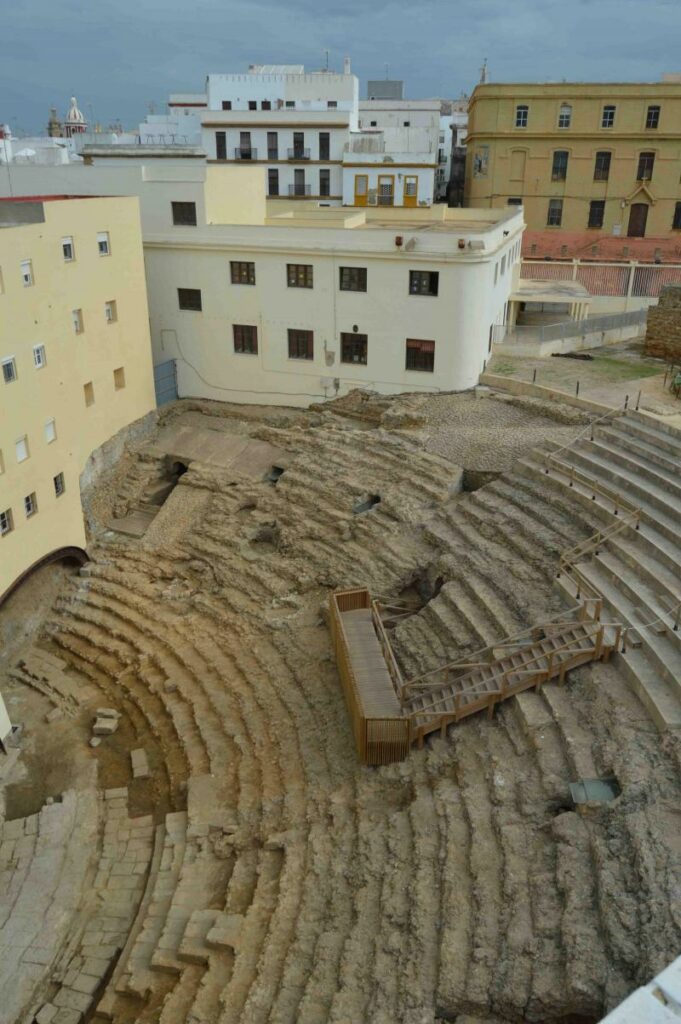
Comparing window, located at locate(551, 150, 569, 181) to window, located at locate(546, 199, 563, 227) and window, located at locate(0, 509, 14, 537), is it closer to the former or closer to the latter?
window, located at locate(546, 199, 563, 227)

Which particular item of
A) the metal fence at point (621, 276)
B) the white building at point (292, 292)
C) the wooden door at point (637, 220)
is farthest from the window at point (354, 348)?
the wooden door at point (637, 220)

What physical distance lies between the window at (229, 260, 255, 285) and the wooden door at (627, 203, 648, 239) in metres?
27.4

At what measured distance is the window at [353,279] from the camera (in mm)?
26750

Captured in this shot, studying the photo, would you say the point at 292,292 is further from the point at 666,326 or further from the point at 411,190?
the point at 411,190

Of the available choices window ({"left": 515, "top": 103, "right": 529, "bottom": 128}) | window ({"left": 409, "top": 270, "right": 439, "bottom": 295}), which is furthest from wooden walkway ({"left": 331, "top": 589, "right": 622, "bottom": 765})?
window ({"left": 515, "top": 103, "right": 529, "bottom": 128})

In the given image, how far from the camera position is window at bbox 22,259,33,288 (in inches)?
816

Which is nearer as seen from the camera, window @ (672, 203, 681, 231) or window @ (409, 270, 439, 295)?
window @ (409, 270, 439, 295)

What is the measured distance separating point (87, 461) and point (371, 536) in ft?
32.0

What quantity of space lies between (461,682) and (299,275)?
1719cm

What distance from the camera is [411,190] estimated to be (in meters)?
44.0

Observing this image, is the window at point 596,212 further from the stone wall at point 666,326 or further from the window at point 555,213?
the stone wall at point 666,326

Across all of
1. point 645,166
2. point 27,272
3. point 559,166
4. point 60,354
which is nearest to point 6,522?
point 60,354

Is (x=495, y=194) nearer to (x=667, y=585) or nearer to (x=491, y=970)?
(x=667, y=585)

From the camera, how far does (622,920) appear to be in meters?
10.1
